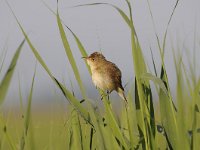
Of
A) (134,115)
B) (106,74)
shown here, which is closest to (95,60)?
(106,74)

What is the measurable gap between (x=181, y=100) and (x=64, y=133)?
0.72m

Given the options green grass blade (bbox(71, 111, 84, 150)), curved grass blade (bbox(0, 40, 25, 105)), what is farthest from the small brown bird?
curved grass blade (bbox(0, 40, 25, 105))

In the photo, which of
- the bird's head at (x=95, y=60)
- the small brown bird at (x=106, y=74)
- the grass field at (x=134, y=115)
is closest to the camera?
the grass field at (x=134, y=115)

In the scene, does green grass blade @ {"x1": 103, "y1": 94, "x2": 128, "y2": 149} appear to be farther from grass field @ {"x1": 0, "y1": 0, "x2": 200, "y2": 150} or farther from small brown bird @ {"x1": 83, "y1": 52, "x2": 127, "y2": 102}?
small brown bird @ {"x1": 83, "y1": 52, "x2": 127, "y2": 102}

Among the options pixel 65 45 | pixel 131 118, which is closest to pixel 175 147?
pixel 131 118

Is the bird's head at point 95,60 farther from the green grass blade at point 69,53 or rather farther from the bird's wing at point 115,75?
the green grass blade at point 69,53

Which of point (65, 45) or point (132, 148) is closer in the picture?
point (132, 148)

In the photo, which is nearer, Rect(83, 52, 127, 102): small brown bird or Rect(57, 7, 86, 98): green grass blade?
Rect(57, 7, 86, 98): green grass blade

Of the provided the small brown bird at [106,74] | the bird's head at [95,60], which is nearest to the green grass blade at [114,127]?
the small brown bird at [106,74]

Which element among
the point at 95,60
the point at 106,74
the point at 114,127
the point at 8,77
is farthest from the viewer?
the point at 95,60

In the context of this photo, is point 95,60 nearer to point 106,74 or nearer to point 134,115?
point 106,74

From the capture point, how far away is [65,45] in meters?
1.98

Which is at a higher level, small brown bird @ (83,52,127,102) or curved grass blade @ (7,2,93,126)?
small brown bird @ (83,52,127,102)

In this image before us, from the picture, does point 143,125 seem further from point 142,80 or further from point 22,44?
point 22,44
